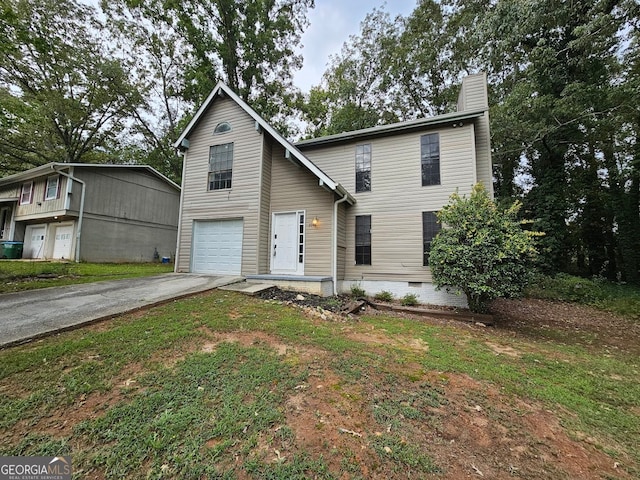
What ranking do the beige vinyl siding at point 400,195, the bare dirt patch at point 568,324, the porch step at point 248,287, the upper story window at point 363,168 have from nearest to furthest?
the bare dirt patch at point 568,324 → the porch step at point 248,287 → the beige vinyl siding at point 400,195 → the upper story window at point 363,168

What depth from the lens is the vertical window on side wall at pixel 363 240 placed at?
9.25 metres

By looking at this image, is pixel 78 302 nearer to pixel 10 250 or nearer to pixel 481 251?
pixel 481 251

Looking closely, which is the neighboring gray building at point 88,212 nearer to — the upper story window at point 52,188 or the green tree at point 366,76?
the upper story window at point 52,188

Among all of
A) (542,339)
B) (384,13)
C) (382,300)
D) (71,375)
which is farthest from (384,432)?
(384,13)

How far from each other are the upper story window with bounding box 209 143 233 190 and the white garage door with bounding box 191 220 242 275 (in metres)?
1.42

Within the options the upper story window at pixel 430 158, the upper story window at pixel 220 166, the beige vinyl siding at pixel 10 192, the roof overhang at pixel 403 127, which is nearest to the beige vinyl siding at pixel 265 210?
the upper story window at pixel 220 166

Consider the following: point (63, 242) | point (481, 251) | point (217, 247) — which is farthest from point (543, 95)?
point (63, 242)

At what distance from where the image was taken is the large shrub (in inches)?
A: 239

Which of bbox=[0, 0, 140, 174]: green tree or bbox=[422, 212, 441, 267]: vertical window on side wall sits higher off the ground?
bbox=[0, 0, 140, 174]: green tree

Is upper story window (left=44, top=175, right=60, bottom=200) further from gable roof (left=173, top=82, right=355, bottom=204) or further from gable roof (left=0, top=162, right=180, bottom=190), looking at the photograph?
gable roof (left=173, top=82, right=355, bottom=204)

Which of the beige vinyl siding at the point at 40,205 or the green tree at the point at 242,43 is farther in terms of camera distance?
the green tree at the point at 242,43

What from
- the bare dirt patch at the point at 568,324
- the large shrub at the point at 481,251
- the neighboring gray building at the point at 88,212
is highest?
the neighboring gray building at the point at 88,212

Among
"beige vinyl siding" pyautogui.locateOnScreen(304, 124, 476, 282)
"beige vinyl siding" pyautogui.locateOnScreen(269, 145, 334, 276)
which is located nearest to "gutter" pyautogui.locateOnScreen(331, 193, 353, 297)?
"beige vinyl siding" pyautogui.locateOnScreen(269, 145, 334, 276)

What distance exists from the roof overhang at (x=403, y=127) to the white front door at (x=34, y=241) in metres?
16.3
